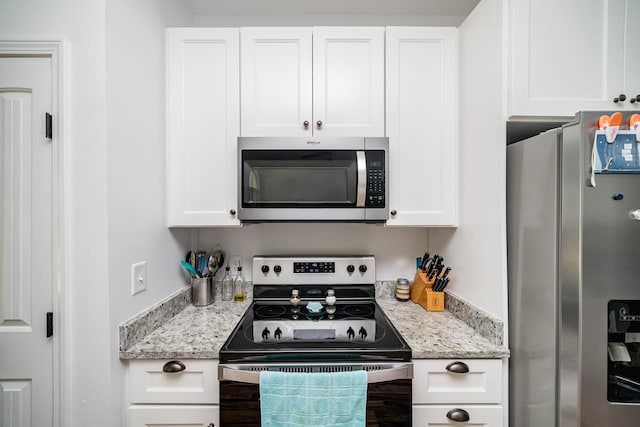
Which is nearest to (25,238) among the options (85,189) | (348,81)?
(85,189)

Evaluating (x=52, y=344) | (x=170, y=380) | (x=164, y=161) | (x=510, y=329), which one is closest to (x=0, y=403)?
(x=52, y=344)

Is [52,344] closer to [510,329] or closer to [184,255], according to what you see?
[184,255]

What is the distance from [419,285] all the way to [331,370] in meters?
0.83

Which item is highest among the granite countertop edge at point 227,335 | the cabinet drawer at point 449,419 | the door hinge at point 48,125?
the door hinge at point 48,125

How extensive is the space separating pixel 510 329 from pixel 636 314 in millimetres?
410

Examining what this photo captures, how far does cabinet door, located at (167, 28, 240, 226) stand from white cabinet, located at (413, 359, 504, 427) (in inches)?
44.6

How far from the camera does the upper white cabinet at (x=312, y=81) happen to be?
150 centimetres

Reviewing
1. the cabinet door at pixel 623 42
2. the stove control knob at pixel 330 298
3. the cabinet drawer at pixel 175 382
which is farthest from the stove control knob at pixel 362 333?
the cabinet door at pixel 623 42

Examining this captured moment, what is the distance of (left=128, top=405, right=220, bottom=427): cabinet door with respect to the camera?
3.87 feet

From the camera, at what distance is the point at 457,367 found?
1180mm

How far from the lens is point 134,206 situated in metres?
1.27

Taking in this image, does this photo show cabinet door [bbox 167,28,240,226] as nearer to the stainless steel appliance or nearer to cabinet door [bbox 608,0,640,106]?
the stainless steel appliance

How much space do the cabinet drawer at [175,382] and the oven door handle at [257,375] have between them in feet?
0.34

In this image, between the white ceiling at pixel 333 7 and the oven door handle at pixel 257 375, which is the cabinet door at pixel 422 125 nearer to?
the white ceiling at pixel 333 7
